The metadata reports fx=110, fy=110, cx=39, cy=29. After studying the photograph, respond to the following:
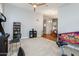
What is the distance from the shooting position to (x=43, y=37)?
2170mm

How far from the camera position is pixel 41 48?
2.01m

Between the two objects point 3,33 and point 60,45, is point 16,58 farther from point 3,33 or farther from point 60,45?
point 60,45

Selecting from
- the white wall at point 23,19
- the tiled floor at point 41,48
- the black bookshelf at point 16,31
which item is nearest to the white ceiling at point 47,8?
the white wall at point 23,19

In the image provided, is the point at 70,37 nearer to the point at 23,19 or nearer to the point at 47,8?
the point at 47,8

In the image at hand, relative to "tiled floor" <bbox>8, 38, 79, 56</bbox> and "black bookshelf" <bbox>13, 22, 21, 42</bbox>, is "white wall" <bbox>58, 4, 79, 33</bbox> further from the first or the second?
"black bookshelf" <bbox>13, 22, 21, 42</bbox>

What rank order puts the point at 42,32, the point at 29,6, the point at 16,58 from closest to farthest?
the point at 16,58, the point at 29,6, the point at 42,32

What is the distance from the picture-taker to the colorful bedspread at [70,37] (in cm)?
193

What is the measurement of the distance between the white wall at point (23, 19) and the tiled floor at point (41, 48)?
0.14 m

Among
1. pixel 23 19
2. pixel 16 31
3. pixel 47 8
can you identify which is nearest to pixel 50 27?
pixel 47 8

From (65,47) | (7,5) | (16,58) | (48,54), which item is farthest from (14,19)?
(65,47)

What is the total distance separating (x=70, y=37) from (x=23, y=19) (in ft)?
3.07

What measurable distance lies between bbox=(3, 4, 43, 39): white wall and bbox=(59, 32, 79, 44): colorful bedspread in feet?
1.42

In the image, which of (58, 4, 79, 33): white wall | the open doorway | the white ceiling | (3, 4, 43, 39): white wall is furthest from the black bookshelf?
(58, 4, 79, 33): white wall

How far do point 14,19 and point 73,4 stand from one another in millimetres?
1082
